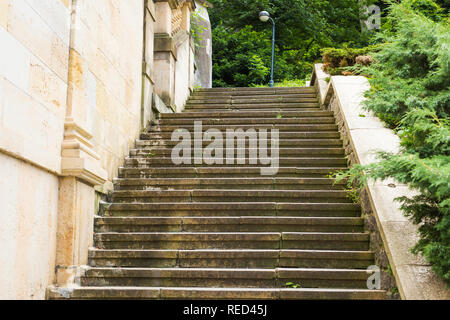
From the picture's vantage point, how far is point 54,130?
17.3 ft

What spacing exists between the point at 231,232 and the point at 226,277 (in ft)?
3.18

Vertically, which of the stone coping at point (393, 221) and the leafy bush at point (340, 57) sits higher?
the leafy bush at point (340, 57)

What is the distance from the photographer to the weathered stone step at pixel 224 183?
24.0ft

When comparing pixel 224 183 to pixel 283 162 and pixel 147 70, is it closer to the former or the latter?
pixel 283 162

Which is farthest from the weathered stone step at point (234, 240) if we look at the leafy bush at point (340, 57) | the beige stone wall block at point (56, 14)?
the leafy bush at point (340, 57)

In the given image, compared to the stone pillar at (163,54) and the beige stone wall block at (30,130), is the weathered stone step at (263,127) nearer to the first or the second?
the stone pillar at (163,54)

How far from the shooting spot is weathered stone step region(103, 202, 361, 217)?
665 cm

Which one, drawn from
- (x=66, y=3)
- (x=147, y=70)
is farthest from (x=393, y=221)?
(x=147, y=70)

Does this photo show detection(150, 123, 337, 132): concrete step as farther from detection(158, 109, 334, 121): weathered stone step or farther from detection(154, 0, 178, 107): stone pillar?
detection(154, 0, 178, 107): stone pillar

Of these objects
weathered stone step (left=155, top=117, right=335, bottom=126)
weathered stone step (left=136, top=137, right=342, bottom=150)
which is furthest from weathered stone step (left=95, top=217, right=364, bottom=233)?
weathered stone step (left=155, top=117, right=335, bottom=126)

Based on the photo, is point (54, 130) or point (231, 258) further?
point (231, 258)

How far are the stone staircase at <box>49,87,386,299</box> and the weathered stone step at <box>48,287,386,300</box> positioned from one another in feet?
0.03

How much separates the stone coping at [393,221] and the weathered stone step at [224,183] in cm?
86

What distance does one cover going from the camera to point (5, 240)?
4.28 m
